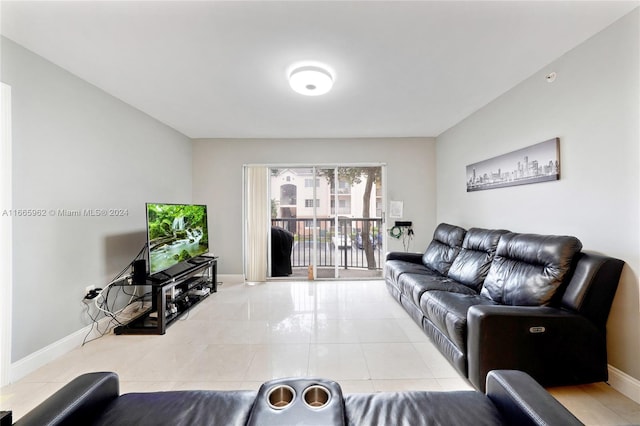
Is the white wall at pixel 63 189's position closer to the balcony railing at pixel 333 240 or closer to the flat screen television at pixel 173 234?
the flat screen television at pixel 173 234

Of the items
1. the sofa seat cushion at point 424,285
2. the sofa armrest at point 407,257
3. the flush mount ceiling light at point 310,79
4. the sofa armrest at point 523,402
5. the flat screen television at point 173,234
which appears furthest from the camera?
the sofa armrest at point 407,257

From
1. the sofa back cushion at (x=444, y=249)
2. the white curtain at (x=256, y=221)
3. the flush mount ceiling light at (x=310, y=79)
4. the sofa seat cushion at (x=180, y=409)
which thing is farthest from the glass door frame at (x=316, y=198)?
the sofa seat cushion at (x=180, y=409)

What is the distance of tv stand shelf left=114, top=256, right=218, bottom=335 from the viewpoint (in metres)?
2.58

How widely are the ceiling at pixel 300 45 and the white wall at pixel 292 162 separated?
140 centimetres

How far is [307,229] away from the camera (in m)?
4.55

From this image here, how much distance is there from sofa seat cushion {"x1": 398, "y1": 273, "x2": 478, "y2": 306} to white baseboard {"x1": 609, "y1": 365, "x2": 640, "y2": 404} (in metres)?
0.95

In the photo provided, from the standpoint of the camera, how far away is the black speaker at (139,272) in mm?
2633

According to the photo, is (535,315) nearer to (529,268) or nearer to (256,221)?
(529,268)

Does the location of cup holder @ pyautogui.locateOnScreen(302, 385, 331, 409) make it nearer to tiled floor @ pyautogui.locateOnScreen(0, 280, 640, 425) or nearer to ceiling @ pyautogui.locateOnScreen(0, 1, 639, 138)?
tiled floor @ pyautogui.locateOnScreen(0, 280, 640, 425)

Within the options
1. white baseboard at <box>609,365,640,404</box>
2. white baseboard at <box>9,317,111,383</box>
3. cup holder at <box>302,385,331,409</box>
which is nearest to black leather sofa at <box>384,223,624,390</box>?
white baseboard at <box>609,365,640,404</box>

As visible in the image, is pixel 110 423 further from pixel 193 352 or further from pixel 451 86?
pixel 451 86

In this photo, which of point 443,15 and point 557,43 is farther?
point 557,43

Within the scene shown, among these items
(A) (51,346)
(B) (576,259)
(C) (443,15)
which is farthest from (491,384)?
(A) (51,346)

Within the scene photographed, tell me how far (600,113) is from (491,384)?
2.08 meters
